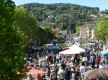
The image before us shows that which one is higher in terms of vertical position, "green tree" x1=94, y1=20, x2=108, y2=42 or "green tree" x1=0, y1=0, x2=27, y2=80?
"green tree" x1=0, y1=0, x2=27, y2=80

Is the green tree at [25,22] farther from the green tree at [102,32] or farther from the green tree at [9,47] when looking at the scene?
the green tree at [9,47]

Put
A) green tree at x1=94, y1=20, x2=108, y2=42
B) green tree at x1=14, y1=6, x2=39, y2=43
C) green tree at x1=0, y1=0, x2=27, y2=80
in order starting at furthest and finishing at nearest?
green tree at x1=94, y1=20, x2=108, y2=42 → green tree at x1=14, y1=6, x2=39, y2=43 → green tree at x1=0, y1=0, x2=27, y2=80

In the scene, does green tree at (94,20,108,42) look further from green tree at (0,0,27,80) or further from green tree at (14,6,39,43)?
green tree at (0,0,27,80)

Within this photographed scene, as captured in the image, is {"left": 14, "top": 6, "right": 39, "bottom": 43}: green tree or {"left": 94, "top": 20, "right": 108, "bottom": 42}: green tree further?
{"left": 94, "top": 20, "right": 108, "bottom": 42}: green tree

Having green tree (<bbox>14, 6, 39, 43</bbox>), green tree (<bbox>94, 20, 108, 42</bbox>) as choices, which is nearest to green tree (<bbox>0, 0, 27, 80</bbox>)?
green tree (<bbox>14, 6, 39, 43</bbox>)

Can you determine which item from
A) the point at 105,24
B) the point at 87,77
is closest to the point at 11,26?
the point at 87,77

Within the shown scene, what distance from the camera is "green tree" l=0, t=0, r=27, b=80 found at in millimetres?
16203

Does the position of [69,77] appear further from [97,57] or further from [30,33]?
[30,33]

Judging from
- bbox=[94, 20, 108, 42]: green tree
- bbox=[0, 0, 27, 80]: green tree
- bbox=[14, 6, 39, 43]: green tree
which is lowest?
bbox=[94, 20, 108, 42]: green tree

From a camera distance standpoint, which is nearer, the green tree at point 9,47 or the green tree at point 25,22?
the green tree at point 9,47

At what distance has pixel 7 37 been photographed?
1644 centimetres

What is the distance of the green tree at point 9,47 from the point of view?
16203 mm

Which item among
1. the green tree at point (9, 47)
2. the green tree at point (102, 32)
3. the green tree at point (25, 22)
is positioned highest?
the green tree at point (9, 47)

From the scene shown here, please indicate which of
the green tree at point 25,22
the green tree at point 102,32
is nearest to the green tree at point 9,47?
the green tree at point 25,22
